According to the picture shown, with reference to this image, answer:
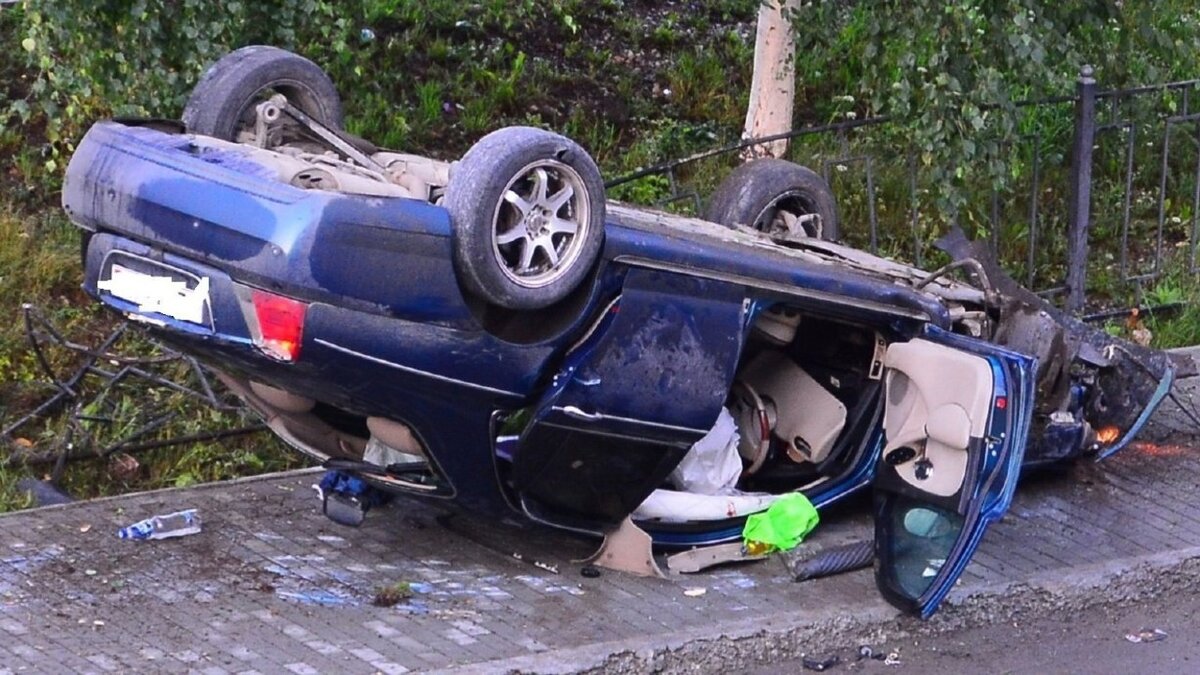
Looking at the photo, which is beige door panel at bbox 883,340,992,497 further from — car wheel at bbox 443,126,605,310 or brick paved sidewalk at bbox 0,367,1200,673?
car wheel at bbox 443,126,605,310

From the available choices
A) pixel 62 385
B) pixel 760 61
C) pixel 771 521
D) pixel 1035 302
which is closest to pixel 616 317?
pixel 771 521

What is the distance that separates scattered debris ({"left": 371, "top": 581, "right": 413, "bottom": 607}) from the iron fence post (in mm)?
4399

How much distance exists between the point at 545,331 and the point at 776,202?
177 cm

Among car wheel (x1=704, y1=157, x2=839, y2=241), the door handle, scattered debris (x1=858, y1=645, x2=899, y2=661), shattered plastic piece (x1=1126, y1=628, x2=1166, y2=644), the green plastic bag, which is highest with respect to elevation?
car wheel (x1=704, y1=157, x2=839, y2=241)

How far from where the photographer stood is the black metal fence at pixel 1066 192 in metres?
8.15

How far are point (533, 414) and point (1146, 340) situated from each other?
15.7 ft

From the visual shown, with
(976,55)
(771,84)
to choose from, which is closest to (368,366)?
(976,55)

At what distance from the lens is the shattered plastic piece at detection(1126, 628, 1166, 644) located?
5.16 metres

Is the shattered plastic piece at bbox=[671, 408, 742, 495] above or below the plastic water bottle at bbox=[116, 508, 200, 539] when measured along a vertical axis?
above

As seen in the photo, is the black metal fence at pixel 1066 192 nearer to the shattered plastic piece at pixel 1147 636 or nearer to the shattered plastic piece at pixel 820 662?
the shattered plastic piece at pixel 1147 636

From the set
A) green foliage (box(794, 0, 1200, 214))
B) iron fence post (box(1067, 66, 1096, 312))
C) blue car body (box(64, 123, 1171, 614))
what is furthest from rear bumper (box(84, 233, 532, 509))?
iron fence post (box(1067, 66, 1096, 312))

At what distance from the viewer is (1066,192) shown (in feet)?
29.9

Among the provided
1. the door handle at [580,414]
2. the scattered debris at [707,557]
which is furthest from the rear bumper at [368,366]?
the scattered debris at [707,557]

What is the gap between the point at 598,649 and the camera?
4770 millimetres
